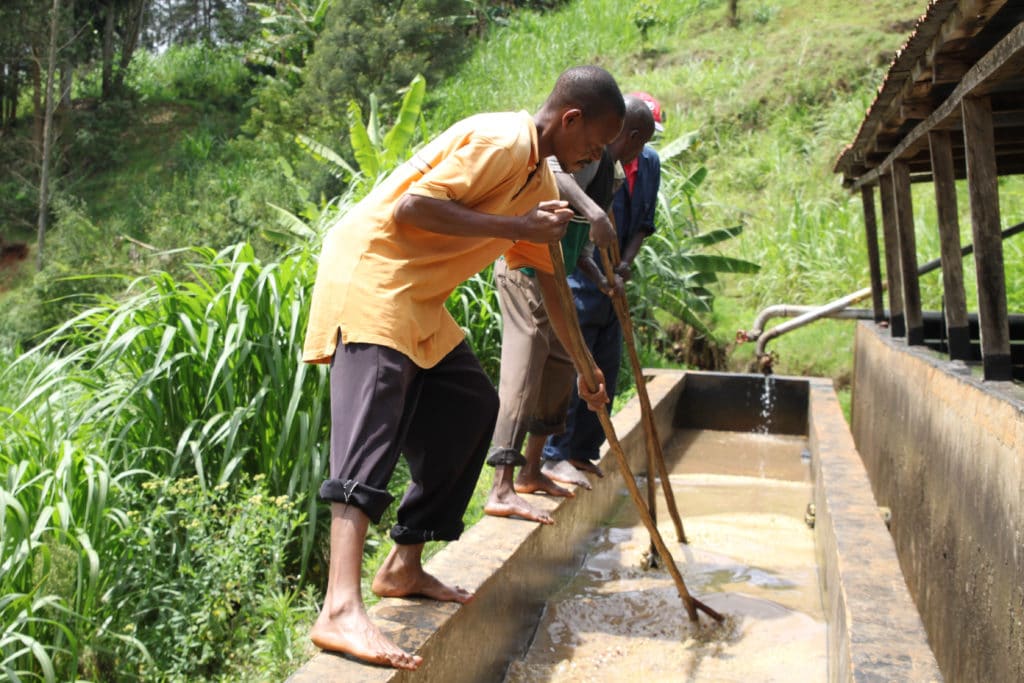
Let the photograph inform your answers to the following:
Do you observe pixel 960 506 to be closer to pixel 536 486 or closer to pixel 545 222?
pixel 536 486

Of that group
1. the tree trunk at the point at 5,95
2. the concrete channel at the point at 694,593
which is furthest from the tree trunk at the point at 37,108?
the concrete channel at the point at 694,593

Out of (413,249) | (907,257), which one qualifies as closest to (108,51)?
(907,257)

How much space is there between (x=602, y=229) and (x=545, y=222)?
0.90m

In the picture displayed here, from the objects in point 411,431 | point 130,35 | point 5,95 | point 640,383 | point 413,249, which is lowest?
point 640,383

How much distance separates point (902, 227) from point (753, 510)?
76.3 inches

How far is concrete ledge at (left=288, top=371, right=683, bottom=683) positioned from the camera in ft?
8.74

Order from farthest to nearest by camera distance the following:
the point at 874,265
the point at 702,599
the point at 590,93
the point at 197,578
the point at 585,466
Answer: the point at 874,265
the point at 585,466
the point at 702,599
the point at 197,578
the point at 590,93

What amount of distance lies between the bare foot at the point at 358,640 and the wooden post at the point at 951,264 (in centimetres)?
306

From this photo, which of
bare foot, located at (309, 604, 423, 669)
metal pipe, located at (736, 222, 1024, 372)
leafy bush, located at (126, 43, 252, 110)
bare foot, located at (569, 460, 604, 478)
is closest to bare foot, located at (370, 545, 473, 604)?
bare foot, located at (309, 604, 423, 669)

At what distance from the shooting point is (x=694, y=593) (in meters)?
4.24

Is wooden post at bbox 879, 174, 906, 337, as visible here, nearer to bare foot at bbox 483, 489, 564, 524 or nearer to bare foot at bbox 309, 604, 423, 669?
bare foot at bbox 483, 489, 564, 524

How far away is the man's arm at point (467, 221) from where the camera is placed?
254 centimetres

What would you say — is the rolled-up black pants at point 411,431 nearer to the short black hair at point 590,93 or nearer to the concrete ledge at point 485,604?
the concrete ledge at point 485,604

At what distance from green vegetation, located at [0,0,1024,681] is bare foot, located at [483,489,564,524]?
750 mm
